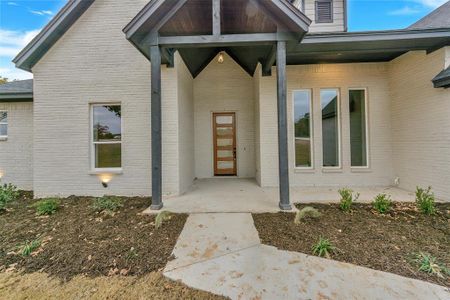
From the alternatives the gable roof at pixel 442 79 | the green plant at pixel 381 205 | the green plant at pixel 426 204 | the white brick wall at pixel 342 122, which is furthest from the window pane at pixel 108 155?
the gable roof at pixel 442 79

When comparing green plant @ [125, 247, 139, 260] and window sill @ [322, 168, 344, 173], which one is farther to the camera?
window sill @ [322, 168, 344, 173]

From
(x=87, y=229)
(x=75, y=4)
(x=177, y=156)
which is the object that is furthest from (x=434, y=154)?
(x=75, y=4)

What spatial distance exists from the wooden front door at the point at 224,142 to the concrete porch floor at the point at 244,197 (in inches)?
61.0

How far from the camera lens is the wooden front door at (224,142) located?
28.5 ft

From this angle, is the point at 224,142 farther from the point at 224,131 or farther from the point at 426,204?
the point at 426,204

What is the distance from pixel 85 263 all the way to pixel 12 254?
133cm

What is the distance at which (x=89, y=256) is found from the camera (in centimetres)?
305

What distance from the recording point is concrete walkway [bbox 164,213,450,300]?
2.29 m

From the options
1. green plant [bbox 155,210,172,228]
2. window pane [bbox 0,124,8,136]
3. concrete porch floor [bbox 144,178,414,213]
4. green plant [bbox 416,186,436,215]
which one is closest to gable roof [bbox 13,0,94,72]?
window pane [bbox 0,124,8,136]

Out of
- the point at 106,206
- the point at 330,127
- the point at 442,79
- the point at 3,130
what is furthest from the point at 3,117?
the point at 442,79

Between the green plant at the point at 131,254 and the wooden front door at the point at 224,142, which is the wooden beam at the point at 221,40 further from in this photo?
the wooden front door at the point at 224,142

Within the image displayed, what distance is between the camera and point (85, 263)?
291cm

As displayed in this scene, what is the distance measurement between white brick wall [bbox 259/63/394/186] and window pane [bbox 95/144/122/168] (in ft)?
14.2

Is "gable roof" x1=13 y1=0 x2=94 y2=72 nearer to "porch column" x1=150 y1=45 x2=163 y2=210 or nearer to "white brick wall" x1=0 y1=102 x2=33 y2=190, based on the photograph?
"white brick wall" x1=0 y1=102 x2=33 y2=190
